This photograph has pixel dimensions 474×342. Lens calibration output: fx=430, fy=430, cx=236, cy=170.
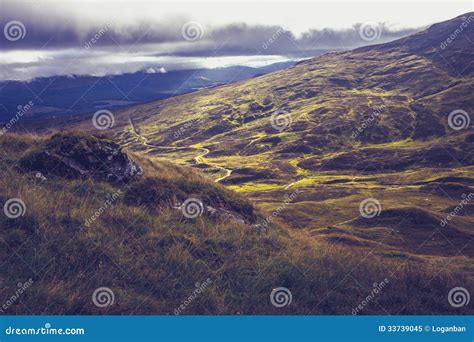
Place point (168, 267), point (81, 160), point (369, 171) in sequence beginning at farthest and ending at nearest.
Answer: point (369, 171) < point (81, 160) < point (168, 267)

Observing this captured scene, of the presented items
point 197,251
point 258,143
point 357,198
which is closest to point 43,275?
point 197,251

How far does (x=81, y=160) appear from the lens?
59.4 ft

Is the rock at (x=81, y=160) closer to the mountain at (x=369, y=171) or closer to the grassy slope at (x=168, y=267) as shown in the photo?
the grassy slope at (x=168, y=267)

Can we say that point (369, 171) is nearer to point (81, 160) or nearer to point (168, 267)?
point (81, 160)

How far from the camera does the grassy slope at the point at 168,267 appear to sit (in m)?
9.74

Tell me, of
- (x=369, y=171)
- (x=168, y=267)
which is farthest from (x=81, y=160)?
(x=369, y=171)

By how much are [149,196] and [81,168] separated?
12.5ft

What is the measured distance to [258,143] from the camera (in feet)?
623

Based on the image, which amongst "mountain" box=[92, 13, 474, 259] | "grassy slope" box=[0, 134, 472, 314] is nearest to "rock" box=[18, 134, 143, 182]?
"grassy slope" box=[0, 134, 472, 314]

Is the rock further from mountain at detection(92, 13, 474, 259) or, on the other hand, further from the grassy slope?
mountain at detection(92, 13, 474, 259)

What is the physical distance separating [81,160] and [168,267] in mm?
9156

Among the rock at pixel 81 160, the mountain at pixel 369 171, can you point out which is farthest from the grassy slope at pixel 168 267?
the mountain at pixel 369 171

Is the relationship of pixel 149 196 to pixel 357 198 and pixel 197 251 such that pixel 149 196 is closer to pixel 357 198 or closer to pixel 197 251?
pixel 197 251

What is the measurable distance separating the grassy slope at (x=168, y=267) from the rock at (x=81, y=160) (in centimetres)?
245
